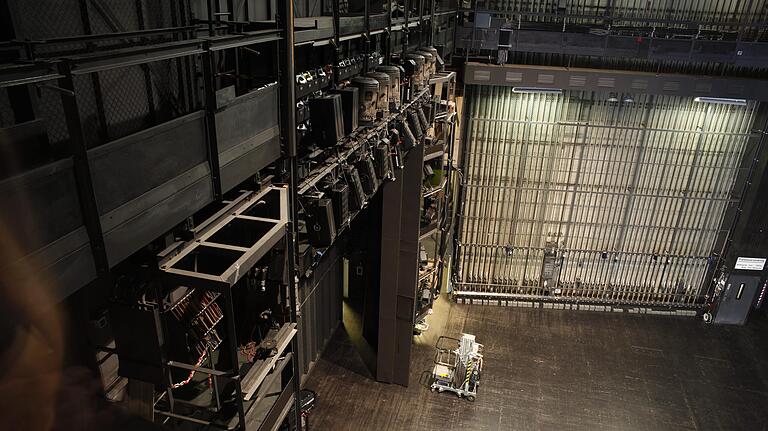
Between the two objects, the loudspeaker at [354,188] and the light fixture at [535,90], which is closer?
the loudspeaker at [354,188]

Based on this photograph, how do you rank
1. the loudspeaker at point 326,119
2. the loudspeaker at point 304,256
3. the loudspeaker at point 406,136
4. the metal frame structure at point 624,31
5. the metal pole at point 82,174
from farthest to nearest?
the metal frame structure at point 624,31, the loudspeaker at point 406,136, the loudspeaker at point 304,256, the loudspeaker at point 326,119, the metal pole at point 82,174

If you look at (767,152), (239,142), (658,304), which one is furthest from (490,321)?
A: (239,142)

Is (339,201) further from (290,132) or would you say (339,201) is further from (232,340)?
(232,340)

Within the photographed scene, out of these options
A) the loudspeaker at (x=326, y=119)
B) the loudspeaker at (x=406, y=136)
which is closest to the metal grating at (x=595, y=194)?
the loudspeaker at (x=406, y=136)

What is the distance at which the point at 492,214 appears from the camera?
1644cm

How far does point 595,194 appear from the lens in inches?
632

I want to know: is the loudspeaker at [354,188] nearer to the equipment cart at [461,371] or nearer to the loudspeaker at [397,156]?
the loudspeaker at [397,156]

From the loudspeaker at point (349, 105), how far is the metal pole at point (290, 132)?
0.84 metres

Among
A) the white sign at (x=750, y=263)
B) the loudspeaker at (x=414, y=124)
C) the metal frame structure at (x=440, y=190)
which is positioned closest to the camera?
the loudspeaker at (x=414, y=124)

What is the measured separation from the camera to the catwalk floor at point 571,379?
1223 centimetres

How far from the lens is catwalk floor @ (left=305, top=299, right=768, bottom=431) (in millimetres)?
12227

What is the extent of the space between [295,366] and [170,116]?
279 centimetres

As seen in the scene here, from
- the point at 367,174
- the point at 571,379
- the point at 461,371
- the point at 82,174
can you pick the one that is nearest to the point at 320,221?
the point at 367,174

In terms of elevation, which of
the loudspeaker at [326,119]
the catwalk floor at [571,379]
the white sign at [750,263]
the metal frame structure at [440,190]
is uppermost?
the loudspeaker at [326,119]
